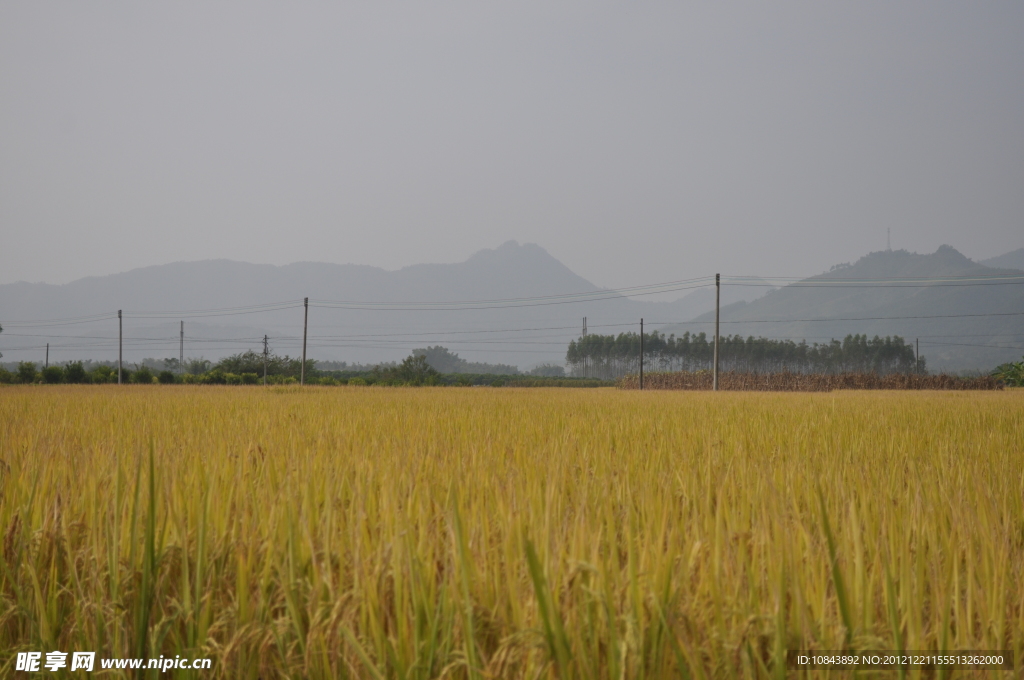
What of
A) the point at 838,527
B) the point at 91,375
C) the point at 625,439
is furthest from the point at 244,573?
the point at 91,375

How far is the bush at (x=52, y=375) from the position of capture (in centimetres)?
2664

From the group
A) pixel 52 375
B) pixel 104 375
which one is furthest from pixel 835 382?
pixel 52 375

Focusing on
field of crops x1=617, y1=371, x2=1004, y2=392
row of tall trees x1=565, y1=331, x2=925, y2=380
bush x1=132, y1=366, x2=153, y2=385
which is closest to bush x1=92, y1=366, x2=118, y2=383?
bush x1=132, y1=366, x2=153, y2=385

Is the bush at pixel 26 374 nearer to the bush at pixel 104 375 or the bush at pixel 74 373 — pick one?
the bush at pixel 74 373

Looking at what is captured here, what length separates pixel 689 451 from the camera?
313cm

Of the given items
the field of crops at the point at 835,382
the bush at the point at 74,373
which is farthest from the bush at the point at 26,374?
the field of crops at the point at 835,382

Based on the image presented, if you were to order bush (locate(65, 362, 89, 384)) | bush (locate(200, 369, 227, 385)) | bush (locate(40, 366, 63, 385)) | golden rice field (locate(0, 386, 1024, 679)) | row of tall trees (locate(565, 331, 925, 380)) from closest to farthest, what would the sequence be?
golden rice field (locate(0, 386, 1024, 679)) → bush (locate(40, 366, 63, 385)) → bush (locate(65, 362, 89, 384)) → bush (locate(200, 369, 227, 385)) → row of tall trees (locate(565, 331, 925, 380))

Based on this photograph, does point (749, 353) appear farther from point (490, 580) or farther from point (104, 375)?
point (490, 580)

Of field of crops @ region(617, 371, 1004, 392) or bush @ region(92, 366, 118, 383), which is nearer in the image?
bush @ region(92, 366, 118, 383)

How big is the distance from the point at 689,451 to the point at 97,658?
2695mm

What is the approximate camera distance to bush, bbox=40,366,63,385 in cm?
2664

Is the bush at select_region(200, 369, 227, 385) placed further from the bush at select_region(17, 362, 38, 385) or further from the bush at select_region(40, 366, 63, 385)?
the bush at select_region(17, 362, 38, 385)

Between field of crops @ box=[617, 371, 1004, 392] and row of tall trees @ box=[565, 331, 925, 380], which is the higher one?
row of tall trees @ box=[565, 331, 925, 380]

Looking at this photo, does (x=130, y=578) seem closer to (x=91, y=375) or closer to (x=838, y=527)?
(x=838, y=527)
